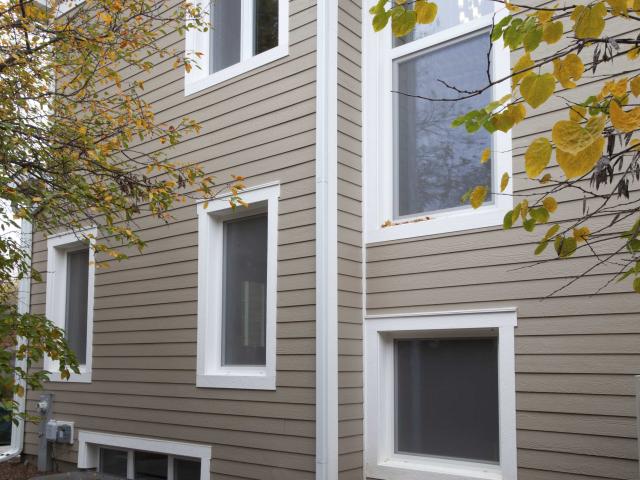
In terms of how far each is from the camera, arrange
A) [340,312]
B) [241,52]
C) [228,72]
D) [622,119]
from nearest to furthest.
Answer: [622,119] → [340,312] → [228,72] → [241,52]

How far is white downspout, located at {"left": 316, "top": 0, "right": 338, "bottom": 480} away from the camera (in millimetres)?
5969

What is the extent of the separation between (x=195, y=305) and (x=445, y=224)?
2789mm

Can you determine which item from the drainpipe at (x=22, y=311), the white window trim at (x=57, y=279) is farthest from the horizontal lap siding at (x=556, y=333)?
the drainpipe at (x=22, y=311)

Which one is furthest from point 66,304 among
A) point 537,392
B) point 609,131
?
point 609,131

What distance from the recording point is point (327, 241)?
→ 622 cm

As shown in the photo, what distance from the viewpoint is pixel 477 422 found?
576 centimetres

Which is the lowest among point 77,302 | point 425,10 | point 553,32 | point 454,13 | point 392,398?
point 392,398

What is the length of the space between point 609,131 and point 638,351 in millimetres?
2683

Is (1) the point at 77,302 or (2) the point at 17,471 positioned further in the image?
(1) the point at 77,302

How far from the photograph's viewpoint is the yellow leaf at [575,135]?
6.26 ft

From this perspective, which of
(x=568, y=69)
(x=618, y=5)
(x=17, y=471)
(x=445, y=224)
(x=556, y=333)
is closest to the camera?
(x=618, y=5)

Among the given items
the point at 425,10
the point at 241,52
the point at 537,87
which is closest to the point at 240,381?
the point at 241,52

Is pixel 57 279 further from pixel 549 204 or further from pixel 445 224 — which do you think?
pixel 549 204

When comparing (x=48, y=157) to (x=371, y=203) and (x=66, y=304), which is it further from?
(x=66, y=304)
